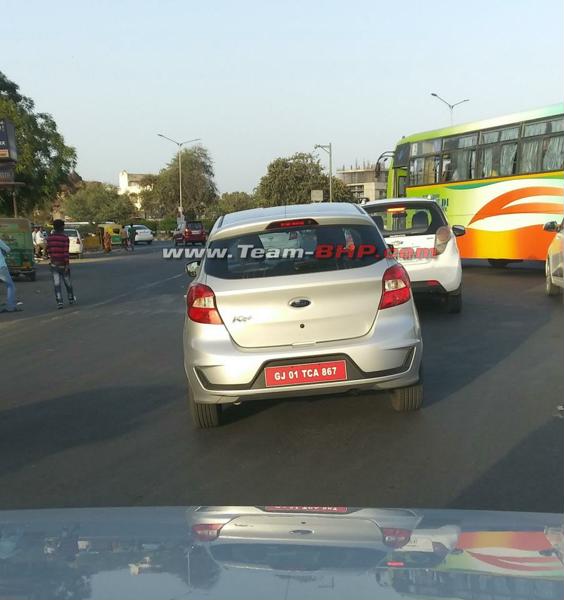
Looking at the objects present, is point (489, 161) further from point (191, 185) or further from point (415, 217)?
point (191, 185)

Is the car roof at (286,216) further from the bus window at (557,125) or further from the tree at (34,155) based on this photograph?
the tree at (34,155)

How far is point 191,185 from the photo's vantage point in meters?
94.8

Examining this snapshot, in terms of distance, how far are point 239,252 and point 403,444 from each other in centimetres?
189

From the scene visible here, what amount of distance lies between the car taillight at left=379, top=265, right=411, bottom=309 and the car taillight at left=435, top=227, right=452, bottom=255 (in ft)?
19.8

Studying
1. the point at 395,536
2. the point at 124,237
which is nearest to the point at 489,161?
the point at 395,536

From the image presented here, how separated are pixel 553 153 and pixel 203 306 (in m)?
13.3

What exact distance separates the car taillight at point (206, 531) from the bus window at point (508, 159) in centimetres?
1650

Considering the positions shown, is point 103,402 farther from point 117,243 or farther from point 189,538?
point 117,243

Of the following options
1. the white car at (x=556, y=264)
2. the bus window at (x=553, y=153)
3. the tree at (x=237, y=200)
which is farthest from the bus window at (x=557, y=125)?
the tree at (x=237, y=200)

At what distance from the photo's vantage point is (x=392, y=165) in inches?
892

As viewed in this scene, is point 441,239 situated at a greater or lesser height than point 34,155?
lesser

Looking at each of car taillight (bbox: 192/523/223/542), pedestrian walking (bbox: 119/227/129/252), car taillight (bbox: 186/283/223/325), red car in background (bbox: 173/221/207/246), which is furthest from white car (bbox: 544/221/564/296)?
red car in background (bbox: 173/221/207/246)

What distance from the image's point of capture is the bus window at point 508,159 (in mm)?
17703

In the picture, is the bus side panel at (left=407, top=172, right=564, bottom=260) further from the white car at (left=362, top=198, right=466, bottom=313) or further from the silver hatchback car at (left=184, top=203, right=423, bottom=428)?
the silver hatchback car at (left=184, top=203, right=423, bottom=428)
